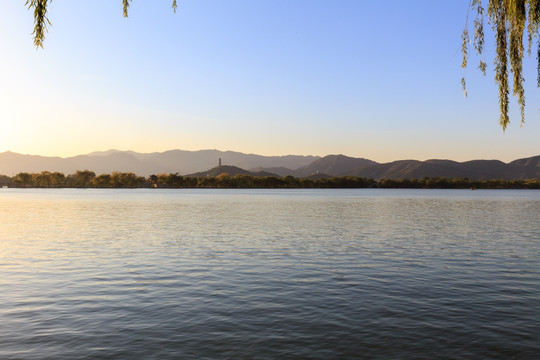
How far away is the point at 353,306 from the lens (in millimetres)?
17594

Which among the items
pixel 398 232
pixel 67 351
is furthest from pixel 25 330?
pixel 398 232

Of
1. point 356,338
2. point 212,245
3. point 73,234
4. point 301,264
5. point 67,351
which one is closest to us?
point 67,351

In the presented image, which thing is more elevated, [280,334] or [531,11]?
[531,11]

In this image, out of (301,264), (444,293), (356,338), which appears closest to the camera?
(356,338)

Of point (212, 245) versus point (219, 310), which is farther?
point (212, 245)

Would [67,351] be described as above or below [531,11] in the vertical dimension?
below

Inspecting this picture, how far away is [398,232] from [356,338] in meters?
37.1

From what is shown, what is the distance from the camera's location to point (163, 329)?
1452 cm

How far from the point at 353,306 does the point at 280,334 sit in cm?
467

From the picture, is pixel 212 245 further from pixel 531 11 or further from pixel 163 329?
pixel 531 11

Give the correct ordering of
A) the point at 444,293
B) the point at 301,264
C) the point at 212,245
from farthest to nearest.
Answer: the point at 212,245 < the point at 301,264 < the point at 444,293

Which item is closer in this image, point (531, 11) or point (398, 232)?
point (531, 11)

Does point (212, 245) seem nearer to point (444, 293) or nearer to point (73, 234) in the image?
point (73, 234)

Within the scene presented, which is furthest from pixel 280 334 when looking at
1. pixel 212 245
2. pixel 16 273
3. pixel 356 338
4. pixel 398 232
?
pixel 398 232
